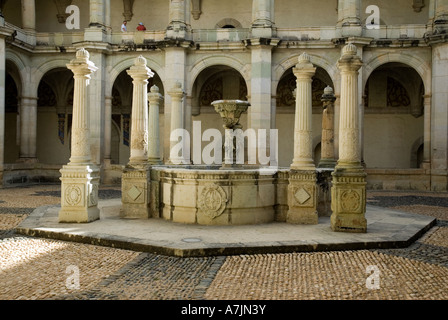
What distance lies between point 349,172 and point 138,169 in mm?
4119

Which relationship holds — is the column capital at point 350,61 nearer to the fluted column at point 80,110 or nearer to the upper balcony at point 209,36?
the fluted column at point 80,110

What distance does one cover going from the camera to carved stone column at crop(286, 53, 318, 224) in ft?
26.1

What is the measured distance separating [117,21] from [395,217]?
58.1 feet

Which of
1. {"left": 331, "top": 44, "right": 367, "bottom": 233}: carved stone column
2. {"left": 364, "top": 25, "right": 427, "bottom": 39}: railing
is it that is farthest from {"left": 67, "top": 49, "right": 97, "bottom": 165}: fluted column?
{"left": 364, "top": 25, "right": 427, "bottom": 39}: railing

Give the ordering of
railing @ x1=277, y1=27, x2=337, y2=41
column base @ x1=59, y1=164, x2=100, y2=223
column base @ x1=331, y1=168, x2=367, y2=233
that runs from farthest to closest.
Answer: railing @ x1=277, y1=27, x2=337, y2=41, column base @ x1=59, y1=164, x2=100, y2=223, column base @ x1=331, y1=168, x2=367, y2=233

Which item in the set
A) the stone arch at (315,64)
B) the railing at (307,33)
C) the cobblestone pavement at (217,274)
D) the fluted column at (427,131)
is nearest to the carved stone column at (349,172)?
the cobblestone pavement at (217,274)

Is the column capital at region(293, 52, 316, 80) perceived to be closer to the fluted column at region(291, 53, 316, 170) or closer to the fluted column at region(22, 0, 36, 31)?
the fluted column at region(291, 53, 316, 170)

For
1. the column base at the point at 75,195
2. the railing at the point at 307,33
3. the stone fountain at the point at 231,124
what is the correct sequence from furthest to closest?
the railing at the point at 307,33 → the stone fountain at the point at 231,124 → the column base at the point at 75,195

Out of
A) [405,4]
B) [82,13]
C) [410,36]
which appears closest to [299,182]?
[410,36]

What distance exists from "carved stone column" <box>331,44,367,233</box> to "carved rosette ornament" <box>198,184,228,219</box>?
1.98 m

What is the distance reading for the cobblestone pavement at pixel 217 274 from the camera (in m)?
4.35

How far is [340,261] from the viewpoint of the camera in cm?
561

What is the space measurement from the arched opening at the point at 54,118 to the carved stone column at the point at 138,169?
14.5m
